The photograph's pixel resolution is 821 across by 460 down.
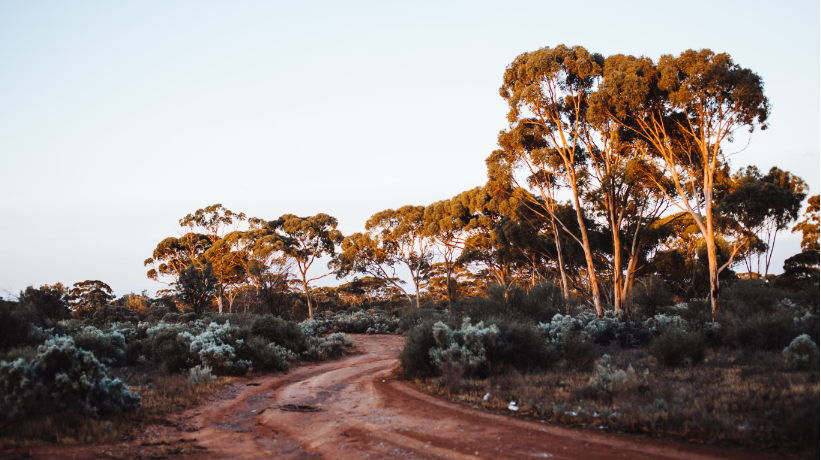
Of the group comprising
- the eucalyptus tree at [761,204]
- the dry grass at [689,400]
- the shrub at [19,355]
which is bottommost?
the dry grass at [689,400]

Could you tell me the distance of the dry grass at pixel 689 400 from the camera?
4.94 metres

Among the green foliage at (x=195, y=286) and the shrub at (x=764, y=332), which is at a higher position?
the green foliage at (x=195, y=286)

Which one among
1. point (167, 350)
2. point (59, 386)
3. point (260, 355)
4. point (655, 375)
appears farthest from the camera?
point (260, 355)

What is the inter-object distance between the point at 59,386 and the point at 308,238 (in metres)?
35.5

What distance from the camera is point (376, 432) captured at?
6.16 m

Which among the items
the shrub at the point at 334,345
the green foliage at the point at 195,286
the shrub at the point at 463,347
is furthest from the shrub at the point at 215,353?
the green foliage at the point at 195,286

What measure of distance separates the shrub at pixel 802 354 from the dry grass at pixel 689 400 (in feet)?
0.64

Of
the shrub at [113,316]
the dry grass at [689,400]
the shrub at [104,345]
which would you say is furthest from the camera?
the shrub at [113,316]

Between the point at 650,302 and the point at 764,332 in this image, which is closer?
the point at 764,332

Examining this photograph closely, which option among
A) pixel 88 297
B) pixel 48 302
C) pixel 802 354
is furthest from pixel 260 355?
pixel 88 297

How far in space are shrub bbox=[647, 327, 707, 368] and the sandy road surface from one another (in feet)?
14.2

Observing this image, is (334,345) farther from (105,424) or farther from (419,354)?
(105,424)

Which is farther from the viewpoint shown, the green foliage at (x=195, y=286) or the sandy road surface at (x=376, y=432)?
the green foliage at (x=195, y=286)

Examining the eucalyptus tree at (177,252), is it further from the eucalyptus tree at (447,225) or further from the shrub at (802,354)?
the shrub at (802,354)
